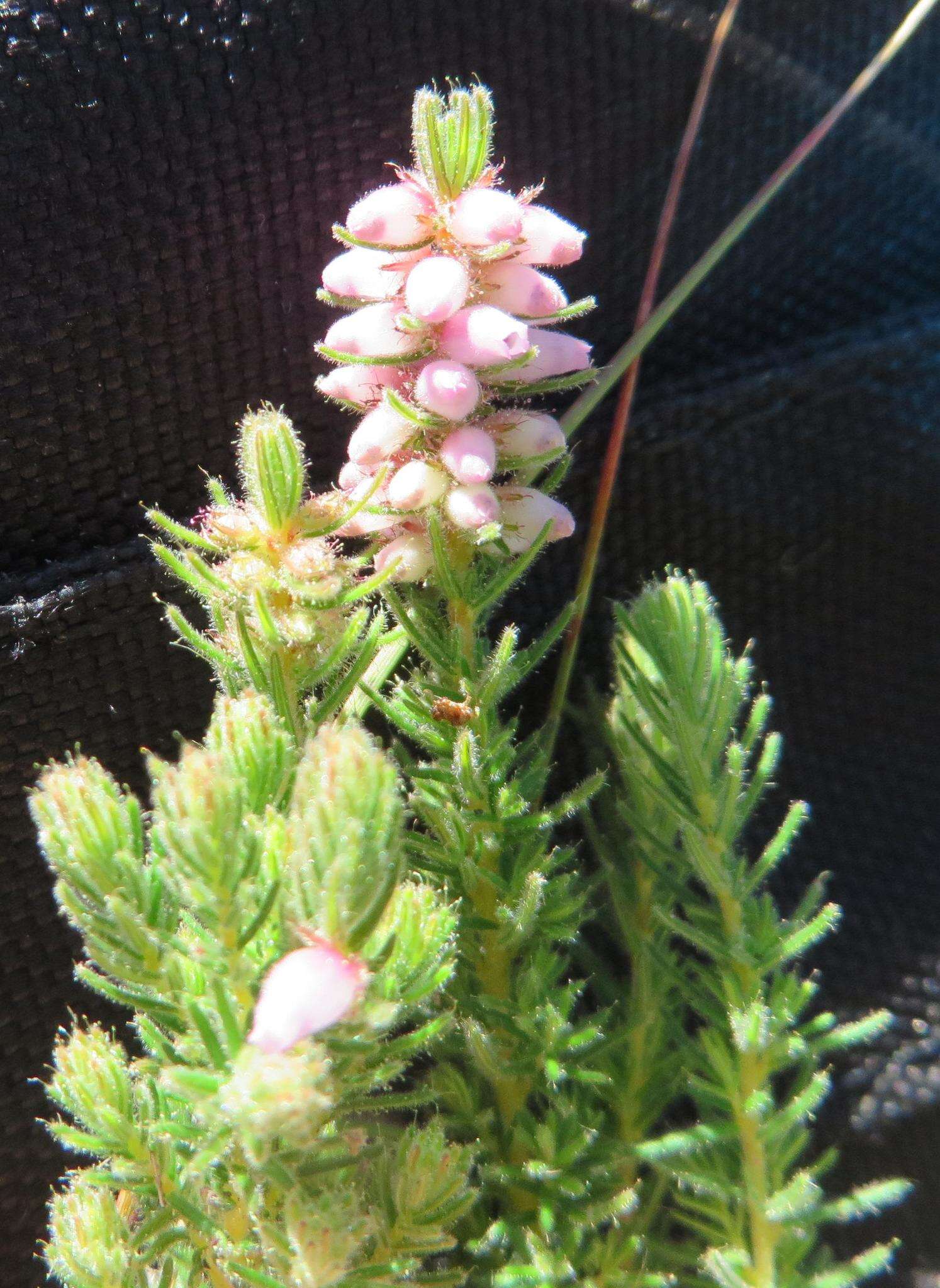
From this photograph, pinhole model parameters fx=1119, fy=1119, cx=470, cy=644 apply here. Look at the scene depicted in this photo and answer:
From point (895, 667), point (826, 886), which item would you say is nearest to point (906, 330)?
point (895, 667)

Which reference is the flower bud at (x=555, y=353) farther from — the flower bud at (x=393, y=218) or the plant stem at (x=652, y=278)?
the plant stem at (x=652, y=278)

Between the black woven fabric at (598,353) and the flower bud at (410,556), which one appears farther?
the black woven fabric at (598,353)

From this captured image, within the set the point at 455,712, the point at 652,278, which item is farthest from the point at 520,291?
the point at 652,278

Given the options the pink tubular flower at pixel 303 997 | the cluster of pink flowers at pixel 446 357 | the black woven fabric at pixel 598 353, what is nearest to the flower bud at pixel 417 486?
the cluster of pink flowers at pixel 446 357

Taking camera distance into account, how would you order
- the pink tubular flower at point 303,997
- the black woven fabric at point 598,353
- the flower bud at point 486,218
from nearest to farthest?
the pink tubular flower at point 303,997, the flower bud at point 486,218, the black woven fabric at point 598,353

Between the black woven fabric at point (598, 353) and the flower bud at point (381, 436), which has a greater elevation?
the black woven fabric at point (598, 353)

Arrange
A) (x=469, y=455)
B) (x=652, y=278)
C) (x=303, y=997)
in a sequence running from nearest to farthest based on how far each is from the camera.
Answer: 1. (x=303, y=997)
2. (x=469, y=455)
3. (x=652, y=278)

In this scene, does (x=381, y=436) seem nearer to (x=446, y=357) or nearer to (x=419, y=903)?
(x=446, y=357)
